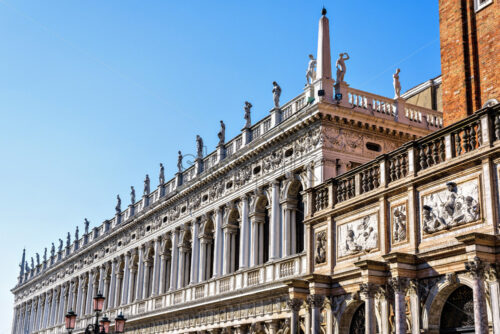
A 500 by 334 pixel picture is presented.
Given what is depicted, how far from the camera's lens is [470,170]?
14.8 metres

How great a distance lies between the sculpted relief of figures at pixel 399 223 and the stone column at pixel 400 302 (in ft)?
3.83

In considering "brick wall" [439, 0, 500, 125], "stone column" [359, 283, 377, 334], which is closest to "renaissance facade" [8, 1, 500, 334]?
"stone column" [359, 283, 377, 334]

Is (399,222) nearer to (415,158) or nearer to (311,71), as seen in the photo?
(415,158)

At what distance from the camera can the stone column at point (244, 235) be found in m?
28.2

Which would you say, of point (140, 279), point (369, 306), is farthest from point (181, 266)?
point (369, 306)

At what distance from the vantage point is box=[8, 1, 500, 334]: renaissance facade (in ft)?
49.4

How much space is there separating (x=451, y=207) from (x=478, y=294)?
225 centimetres

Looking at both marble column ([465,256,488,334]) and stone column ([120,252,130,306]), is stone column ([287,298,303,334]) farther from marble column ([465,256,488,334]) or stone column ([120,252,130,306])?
stone column ([120,252,130,306])

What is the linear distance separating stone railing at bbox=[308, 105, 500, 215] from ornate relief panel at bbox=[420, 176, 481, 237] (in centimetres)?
59

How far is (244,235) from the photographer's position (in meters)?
28.6

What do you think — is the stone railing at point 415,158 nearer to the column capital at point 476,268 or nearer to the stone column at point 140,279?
the column capital at point 476,268

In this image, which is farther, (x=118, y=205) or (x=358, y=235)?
(x=118, y=205)

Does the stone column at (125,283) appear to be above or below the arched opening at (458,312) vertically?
above

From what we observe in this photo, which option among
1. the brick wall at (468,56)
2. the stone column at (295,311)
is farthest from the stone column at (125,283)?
the brick wall at (468,56)
